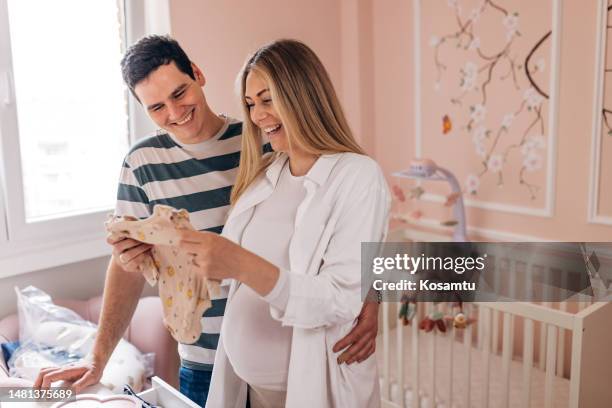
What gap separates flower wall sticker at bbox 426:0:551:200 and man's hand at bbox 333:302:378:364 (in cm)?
138

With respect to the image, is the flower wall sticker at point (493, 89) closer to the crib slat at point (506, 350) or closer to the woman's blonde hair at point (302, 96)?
the crib slat at point (506, 350)

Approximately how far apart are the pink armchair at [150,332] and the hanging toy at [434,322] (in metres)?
0.93

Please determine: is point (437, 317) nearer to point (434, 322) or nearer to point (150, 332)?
point (434, 322)

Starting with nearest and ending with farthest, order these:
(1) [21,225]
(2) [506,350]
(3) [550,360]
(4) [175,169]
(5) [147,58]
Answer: (5) [147,58]
(4) [175,169]
(3) [550,360]
(2) [506,350]
(1) [21,225]

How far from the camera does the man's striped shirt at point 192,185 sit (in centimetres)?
143

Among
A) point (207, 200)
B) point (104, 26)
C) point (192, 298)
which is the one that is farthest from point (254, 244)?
point (104, 26)

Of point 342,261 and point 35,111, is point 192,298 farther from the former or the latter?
point 35,111

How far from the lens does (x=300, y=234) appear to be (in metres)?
1.12

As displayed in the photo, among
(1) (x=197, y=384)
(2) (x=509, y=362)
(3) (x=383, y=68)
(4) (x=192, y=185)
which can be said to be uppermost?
(3) (x=383, y=68)

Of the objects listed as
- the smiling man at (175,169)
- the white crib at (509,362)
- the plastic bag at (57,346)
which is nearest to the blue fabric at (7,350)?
the plastic bag at (57,346)

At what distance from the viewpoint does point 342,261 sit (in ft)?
3.55

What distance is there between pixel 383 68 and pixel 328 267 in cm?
204

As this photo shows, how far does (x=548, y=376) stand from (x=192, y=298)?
1192 millimetres

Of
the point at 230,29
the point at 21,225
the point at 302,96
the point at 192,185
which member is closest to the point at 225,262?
the point at 302,96
